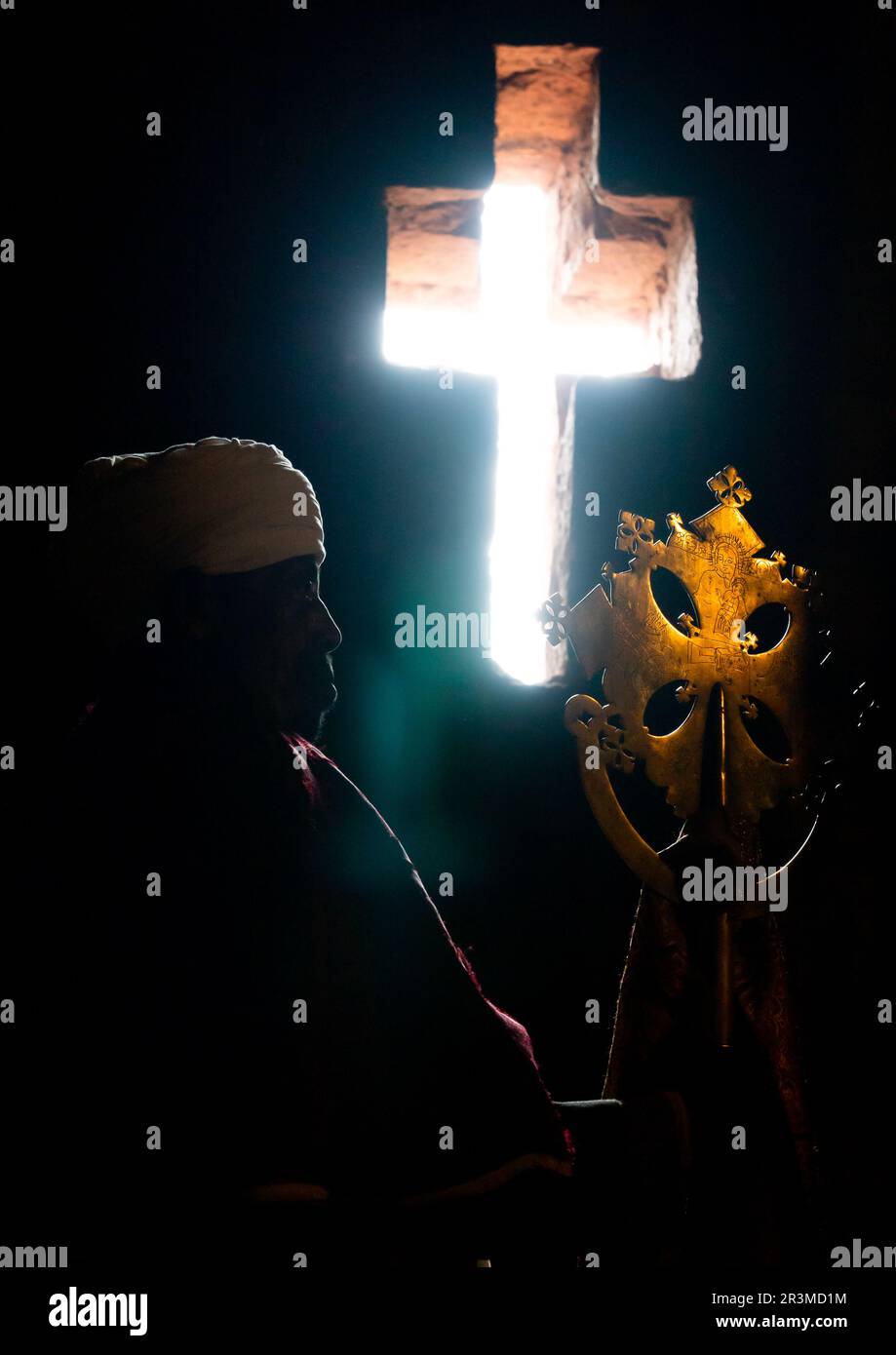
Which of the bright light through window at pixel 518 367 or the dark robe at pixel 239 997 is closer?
the dark robe at pixel 239 997

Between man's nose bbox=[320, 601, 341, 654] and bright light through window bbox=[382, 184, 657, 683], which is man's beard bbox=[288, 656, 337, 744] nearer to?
man's nose bbox=[320, 601, 341, 654]

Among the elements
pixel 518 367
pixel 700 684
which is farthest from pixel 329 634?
pixel 518 367

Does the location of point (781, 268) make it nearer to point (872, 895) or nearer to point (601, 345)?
point (601, 345)

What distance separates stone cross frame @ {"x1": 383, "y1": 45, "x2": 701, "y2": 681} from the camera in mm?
3377

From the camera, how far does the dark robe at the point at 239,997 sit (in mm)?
2027

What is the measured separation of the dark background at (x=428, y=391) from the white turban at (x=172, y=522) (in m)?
0.87

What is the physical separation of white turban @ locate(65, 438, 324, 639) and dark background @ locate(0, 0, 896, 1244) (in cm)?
87

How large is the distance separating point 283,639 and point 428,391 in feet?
3.88

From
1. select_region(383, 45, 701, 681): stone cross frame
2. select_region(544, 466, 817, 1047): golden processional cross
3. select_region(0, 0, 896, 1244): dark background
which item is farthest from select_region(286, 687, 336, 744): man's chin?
select_region(383, 45, 701, 681): stone cross frame

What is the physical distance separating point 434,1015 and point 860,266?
2461 millimetres

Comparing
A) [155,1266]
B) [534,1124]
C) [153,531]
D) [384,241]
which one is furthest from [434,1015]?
[384,241]

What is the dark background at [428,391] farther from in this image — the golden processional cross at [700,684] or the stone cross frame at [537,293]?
the golden processional cross at [700,684]

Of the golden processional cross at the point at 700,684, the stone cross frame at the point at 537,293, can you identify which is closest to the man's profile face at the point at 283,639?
the golden processional cross at the point at 700,684

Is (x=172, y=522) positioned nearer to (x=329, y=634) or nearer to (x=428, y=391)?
(x=329, y=634)
